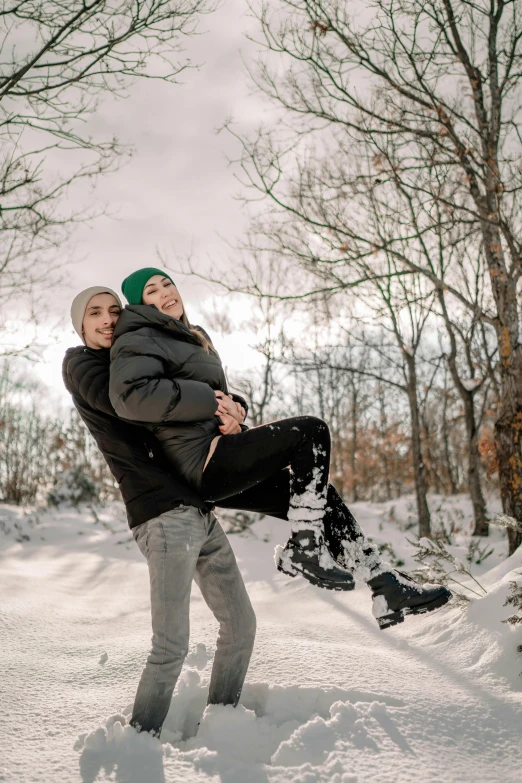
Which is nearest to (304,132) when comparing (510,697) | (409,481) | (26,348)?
(26,348)

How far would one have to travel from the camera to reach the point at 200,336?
2.69 m

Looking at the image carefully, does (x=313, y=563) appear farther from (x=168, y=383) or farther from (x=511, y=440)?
(x=511, y=440)

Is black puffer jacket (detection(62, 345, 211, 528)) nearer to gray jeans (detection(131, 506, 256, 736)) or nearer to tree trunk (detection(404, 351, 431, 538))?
gray jeans (detection(131, 506, 256, 736))

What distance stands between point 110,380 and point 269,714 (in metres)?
1.67

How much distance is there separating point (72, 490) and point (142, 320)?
13635mm

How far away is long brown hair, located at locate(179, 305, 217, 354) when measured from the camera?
268cm

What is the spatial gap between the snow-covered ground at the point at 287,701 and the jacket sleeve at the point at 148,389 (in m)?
1.21

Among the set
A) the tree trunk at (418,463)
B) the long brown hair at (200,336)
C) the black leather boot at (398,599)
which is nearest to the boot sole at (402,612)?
the black leather boot at (398,599)

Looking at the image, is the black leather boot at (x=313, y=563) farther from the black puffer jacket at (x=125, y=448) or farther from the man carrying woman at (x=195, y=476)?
the black puffer jacket at (x=125, y=448)

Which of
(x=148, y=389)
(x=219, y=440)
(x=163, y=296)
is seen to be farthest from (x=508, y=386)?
(x=148, y=389)

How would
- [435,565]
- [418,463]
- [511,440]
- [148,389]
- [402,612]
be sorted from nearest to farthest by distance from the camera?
[148,389] → [402,612] → [435,565] → [511,440] → [418,463]

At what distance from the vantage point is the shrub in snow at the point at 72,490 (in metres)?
14.8

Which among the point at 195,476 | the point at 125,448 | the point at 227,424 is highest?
the point at 227,424

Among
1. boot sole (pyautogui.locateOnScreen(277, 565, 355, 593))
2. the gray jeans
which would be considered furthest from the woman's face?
boot sole (pyautogui.locateOnScreen(277, 565, 355, 593))
